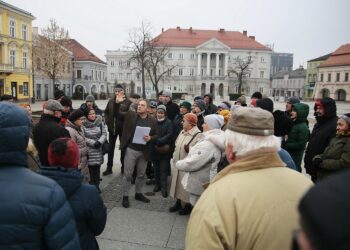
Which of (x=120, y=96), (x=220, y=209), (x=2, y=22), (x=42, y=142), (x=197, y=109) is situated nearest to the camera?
(x=220, y=209)

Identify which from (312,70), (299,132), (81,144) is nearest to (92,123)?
(81,144)

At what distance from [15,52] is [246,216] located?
5143cm

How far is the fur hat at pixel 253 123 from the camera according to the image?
196cm

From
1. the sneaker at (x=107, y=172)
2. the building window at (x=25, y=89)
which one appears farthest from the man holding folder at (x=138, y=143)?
the building window at (x=25, y=89)

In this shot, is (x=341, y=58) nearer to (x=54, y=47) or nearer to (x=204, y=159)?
(x=54, y=47)

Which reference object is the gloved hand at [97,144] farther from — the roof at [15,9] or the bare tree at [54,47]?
the roof at [15,9]

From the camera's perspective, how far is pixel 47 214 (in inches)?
75.9

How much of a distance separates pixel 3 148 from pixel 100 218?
1.20 meters

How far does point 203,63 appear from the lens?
9450cm

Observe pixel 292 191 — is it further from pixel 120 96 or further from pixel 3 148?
pixel 120 96

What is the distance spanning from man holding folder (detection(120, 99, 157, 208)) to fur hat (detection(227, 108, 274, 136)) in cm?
419

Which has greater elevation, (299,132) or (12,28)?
(12,28)

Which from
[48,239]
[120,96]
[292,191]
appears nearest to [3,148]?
[48,239]

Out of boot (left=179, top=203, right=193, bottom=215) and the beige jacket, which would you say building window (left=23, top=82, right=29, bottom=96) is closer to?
boot (left=179, top=203, right=193, bottom=215)
